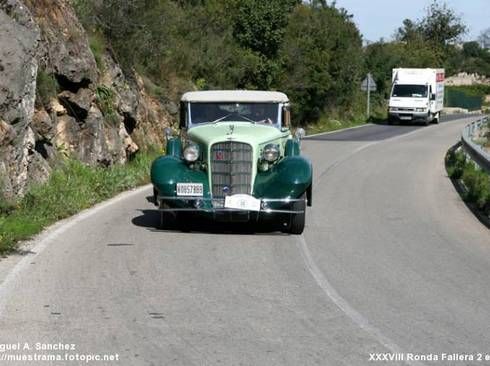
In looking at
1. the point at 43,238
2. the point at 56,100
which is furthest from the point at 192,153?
the point at 56,100

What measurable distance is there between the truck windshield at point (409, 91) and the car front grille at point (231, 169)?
38.6 metres

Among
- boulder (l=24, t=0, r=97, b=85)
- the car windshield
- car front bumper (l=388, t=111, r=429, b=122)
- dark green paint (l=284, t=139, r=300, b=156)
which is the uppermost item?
boulder (l=24, t=0, r=97, b=85)

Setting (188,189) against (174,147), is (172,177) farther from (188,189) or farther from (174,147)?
(174,147)

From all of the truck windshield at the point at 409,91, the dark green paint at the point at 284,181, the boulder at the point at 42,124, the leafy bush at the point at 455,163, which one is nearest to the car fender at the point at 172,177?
the dark green paint at the point at 284,181

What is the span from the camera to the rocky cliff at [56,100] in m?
13.0

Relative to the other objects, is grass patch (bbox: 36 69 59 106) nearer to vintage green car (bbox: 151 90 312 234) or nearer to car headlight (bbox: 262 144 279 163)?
vintage green car (bbox: 151 90 312 234)

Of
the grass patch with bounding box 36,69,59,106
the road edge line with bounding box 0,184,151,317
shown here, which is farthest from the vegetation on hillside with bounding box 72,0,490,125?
the road edge line with bounding box 0,184,151,317

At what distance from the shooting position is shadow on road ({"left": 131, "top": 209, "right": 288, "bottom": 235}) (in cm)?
1234

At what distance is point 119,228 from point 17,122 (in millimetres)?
2477

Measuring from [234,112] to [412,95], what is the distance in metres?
37.1

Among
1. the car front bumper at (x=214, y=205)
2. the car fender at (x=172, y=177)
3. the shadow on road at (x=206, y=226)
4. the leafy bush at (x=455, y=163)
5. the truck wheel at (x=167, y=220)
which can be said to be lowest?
the leafy bush at (x=455, y=163)

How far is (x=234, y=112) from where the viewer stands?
1368cm

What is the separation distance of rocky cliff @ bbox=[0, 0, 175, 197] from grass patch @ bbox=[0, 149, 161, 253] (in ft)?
0.90

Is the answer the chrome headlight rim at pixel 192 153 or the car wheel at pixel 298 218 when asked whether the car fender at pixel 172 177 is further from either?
the car wheel at pixel 298 218
